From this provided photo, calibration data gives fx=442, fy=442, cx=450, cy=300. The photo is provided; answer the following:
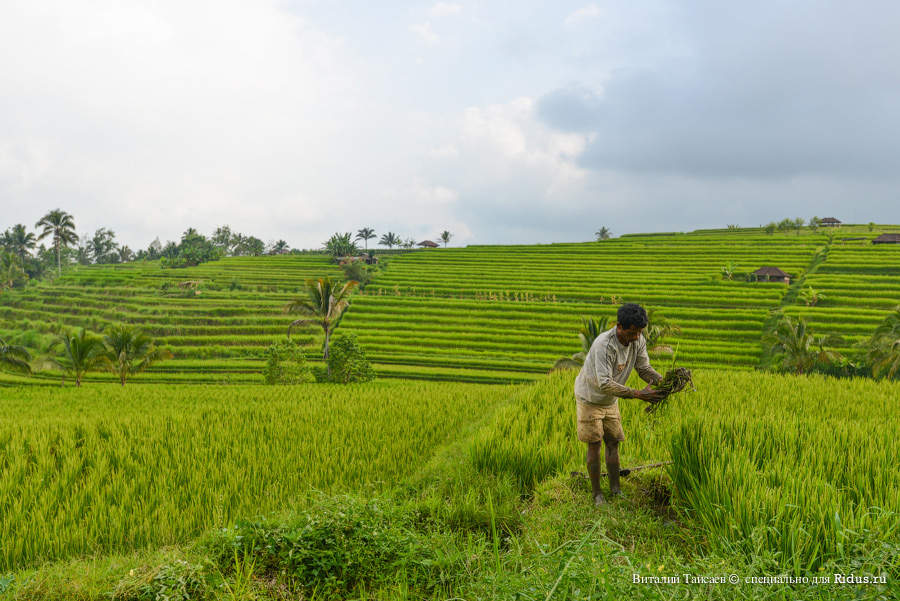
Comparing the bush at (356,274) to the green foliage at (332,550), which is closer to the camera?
the green foliage at (332,550)

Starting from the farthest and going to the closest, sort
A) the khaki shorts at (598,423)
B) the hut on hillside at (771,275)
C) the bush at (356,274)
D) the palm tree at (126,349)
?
the bush at (356,274)
the hut on hillside at (771,275)
the palm tree at (126,349)
the khaki shorts at (598,423)

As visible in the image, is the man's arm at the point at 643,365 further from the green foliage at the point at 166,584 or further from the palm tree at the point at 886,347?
the palm tree at the point at 886,347

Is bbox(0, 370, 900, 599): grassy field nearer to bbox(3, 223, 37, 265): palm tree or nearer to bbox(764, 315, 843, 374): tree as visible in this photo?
bbox(764, 315, 843, 374): tree

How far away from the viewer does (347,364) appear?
71.4ft

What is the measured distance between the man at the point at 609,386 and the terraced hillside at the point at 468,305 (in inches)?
795

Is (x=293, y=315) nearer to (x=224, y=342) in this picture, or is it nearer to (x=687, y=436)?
(x=224, y=342)

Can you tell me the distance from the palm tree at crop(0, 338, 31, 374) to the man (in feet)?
76.2

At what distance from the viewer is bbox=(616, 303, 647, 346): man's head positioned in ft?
10.9

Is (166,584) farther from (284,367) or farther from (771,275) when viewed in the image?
(771,275)

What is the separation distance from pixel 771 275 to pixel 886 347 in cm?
2847

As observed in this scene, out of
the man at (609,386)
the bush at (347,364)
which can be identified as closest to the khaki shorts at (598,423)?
the man at (609,386)

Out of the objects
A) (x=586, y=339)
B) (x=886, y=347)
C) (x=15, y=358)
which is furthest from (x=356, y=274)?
(x=886, y=347)

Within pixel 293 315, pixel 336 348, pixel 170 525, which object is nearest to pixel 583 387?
pixel 170 525

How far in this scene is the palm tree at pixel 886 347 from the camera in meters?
14.3
